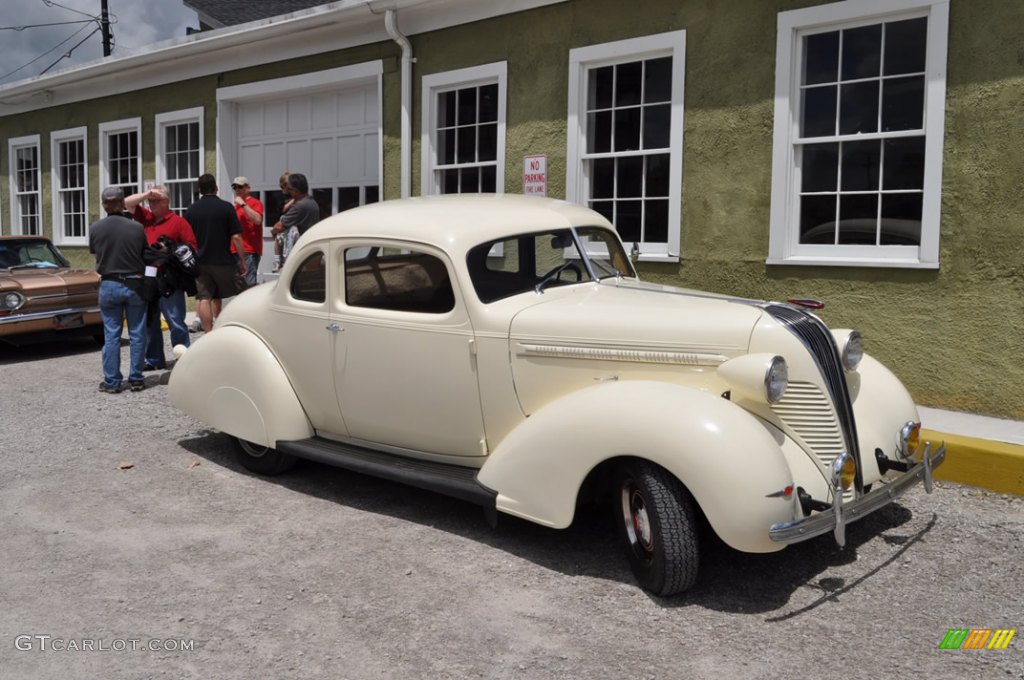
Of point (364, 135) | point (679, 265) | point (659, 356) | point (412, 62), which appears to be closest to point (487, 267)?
point (659, 356)

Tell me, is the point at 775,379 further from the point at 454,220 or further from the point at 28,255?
the point at 28,255

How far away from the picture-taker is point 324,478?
5.76 meters

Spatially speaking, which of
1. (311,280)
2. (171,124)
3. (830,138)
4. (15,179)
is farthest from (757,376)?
(15,179)

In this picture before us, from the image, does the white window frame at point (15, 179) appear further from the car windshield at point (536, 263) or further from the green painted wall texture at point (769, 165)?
the car windshield at point (536, 263)

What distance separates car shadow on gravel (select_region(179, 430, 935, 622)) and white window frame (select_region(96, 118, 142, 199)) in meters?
10.2

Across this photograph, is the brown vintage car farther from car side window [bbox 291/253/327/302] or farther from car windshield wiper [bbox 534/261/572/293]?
car windshield wiper [bbox 534/261/572/293]

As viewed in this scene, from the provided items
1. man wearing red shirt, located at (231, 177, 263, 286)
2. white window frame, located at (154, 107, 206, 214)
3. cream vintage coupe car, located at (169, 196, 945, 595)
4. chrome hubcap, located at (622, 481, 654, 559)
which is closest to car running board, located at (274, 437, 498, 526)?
cream vintage coupe car, located at (169, 196, 945, 595)

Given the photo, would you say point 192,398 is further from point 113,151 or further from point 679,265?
point 113,151

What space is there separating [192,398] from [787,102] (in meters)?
5.08

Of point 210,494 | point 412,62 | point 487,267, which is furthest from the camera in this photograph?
point 412,62

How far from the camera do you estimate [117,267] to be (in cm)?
782

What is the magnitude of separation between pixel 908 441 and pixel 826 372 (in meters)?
0.75

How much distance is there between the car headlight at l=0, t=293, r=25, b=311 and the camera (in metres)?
9.83

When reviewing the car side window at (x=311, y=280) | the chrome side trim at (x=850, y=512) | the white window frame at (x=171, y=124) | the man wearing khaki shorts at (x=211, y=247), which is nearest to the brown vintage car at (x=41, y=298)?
the man wearing khaki shorts at (x=211, y=247)
